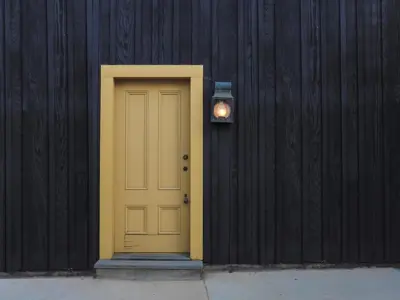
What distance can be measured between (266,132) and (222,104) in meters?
0.67

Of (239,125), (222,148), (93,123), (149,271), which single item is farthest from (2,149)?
(239,125)

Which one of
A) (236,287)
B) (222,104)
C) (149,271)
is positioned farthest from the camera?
(222,104)

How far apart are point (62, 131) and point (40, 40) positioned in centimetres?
117

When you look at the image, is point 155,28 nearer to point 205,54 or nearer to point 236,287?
point 205,54

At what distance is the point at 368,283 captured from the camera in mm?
4859

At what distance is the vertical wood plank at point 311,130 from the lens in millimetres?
5395

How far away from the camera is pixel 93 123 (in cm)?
532

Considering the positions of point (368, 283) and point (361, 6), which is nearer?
point (368, 283)

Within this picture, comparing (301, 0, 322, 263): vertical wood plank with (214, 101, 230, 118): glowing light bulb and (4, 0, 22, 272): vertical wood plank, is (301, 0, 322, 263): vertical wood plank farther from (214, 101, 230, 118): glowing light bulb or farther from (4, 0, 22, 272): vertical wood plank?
(4, 0, 22, 272): vertical wood plank

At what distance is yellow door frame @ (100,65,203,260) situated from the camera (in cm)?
525

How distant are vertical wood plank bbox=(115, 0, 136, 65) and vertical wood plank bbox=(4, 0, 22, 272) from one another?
1.23 meters

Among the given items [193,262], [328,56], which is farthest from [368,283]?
[328,56]

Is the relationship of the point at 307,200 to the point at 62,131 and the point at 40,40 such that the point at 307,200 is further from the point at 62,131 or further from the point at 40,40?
the point at 40,40

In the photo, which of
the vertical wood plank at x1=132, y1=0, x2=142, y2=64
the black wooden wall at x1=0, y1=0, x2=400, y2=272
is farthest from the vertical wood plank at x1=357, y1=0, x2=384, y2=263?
the vertical wood plank at x1=132, y1=0, x2=142, y2=64
